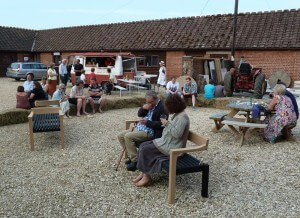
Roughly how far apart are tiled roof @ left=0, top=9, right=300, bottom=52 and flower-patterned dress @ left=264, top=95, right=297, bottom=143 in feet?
35.4

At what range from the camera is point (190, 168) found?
13.6 feet

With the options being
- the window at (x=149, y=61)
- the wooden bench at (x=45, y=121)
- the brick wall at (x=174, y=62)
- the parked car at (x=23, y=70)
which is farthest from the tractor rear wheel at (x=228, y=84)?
the parked car at (x=23, y=70)

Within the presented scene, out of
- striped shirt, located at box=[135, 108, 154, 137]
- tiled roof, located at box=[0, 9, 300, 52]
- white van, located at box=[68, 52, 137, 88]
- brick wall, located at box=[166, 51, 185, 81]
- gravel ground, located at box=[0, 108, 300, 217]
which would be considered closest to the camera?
gravel ground, located at box=[0, 108, 300, 217]

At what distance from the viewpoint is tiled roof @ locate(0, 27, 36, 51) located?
89.0 ft

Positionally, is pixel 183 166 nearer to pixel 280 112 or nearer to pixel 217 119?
pixel 280 112

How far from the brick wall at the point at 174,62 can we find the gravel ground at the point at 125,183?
13.4 meters

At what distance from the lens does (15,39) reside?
28.3 metres

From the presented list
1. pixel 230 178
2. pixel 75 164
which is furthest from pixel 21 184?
pixel 230 178

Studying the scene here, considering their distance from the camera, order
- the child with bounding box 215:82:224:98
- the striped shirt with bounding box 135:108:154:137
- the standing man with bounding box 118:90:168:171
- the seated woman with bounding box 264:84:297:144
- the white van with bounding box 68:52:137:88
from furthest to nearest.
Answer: the white van with bounding box 68:52:137:88, the child with bounding box 215:82:224:98, the seated woman with bounding box 264:84:297:144, the striped shirt with bounding box 135:108:154:137, the standing man with bounding box 118:90:168:171

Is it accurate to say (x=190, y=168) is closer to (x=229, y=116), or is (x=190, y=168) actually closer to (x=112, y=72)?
(x=229, y=116)

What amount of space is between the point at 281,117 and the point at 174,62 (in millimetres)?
14101


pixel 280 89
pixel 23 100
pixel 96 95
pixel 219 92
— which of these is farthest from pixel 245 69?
pixel 23 100

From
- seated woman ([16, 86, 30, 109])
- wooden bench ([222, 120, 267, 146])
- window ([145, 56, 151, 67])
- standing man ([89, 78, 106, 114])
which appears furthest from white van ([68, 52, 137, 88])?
wooden bench ([222, 120, 267, 146])

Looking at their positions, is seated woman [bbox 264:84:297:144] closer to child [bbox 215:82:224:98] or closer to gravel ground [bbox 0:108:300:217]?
gravel ground [bbox 0:108:300:217]
